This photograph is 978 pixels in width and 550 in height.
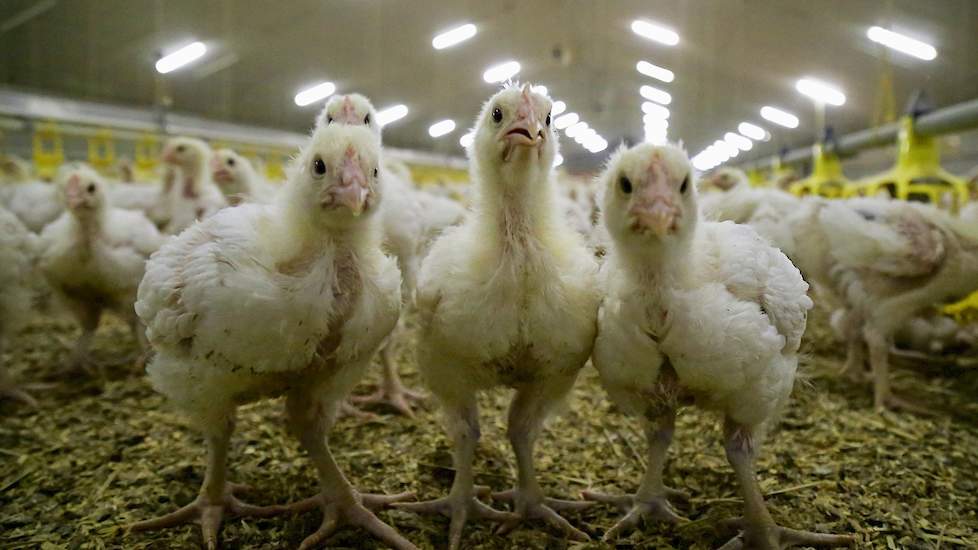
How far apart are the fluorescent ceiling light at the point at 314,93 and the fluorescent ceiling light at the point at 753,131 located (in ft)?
19.5

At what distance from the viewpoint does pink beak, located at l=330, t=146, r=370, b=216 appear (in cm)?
171

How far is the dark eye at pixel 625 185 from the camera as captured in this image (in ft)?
5.84

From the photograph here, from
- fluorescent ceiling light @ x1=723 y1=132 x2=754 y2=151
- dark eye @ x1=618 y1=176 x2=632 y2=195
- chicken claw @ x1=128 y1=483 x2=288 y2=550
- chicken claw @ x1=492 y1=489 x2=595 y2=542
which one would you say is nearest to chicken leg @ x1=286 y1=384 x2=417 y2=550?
chicken claw @ x1=128 y1=483 x2=288 y2=550

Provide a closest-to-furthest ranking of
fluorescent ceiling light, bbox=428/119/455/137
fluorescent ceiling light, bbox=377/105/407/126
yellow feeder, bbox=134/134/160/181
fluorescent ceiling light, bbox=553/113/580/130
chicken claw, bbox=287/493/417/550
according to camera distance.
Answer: chicken claw, bbox=287/493/417/550 → fluorescent ceiling light, bbox=553/113/580/130 → yellow feeder, bbox=134/134/160/181 → fluorescent ceiling light, bbox=428/119/455/137 → fluorescent ceiling light, bbox=377/105/407/126

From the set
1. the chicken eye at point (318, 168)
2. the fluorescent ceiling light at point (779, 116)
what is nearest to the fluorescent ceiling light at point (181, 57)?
the chicken eye at point (318, 168)

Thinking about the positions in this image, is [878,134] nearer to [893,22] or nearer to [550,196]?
[893,22]

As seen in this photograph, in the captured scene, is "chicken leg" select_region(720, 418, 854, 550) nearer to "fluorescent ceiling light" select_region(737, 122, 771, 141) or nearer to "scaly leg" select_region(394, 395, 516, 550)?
"scaly leg" select_region(394, 395, 516, 550)

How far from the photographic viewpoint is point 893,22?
5.87 meters

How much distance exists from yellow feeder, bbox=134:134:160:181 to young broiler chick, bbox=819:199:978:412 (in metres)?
6.77

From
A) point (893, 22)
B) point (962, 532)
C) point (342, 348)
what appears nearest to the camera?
point (342, 348)

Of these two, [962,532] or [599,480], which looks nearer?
[962,532]

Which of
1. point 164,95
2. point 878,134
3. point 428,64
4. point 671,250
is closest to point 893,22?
point 878,134

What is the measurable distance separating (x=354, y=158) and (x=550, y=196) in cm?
71

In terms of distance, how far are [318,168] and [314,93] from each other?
641 cm
